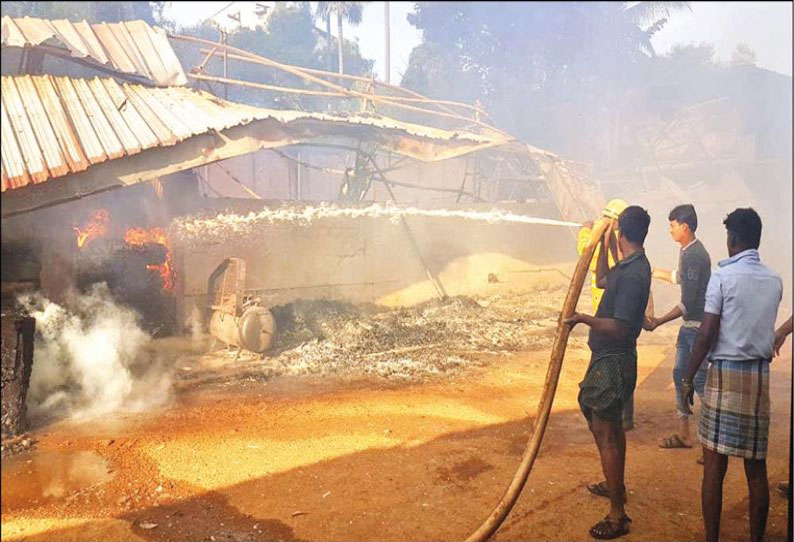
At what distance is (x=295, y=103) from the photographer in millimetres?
8555

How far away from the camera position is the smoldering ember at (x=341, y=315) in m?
3.23

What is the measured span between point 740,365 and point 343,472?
3.11 meters

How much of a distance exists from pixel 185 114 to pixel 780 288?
6233mm

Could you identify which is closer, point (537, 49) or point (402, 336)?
point (537, 49)

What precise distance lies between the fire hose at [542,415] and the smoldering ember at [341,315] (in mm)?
26

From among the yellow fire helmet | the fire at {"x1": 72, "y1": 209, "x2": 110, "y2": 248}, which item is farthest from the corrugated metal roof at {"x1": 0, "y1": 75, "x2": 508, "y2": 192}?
the yellow fire helmet

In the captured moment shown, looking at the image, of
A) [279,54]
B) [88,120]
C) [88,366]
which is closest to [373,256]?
[279,54]

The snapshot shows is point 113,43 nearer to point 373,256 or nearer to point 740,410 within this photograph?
point 740,410

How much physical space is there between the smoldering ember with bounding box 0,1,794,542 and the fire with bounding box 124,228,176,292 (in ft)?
0.17

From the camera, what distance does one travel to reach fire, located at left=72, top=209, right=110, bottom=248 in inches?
248

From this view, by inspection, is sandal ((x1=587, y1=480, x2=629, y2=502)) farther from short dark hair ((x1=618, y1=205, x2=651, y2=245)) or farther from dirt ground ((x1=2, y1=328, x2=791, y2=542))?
short dark hair ((x1=618, y1=205, x2=651, y2=245))

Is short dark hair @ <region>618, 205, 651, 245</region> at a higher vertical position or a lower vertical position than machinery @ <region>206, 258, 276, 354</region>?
higher

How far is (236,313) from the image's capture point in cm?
816

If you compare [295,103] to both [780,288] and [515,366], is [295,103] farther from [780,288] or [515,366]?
[780,288]
